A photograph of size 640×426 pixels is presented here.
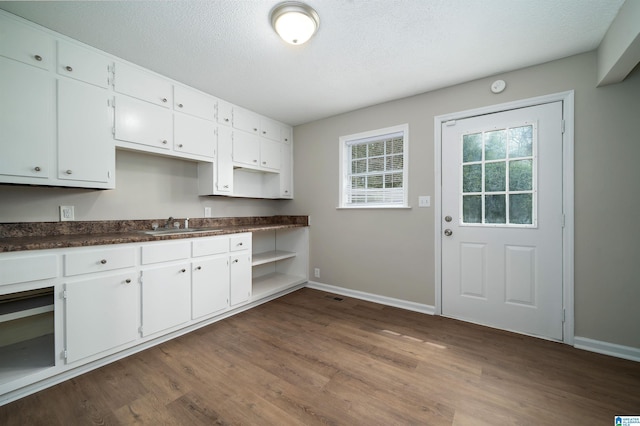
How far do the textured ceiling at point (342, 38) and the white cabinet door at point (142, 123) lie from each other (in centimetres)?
38

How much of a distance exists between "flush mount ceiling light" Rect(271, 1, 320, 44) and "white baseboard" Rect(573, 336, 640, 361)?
10.8 feet

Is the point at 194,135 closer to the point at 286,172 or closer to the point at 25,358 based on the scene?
the point at 286,172

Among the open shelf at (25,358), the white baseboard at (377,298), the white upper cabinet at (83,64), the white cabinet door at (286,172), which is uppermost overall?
the white upper cabinet at (83,64)

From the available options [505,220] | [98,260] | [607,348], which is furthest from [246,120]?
[607,348]

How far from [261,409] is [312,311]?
1438 mm

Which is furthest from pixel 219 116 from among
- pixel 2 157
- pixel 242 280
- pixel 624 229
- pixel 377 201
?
pixel 624 229

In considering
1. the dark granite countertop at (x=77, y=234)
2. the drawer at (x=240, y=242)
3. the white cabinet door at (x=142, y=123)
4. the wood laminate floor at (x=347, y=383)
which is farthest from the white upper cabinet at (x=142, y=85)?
the wood laminate floor at (x=347, y=383)

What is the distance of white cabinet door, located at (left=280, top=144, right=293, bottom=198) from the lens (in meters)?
3.79

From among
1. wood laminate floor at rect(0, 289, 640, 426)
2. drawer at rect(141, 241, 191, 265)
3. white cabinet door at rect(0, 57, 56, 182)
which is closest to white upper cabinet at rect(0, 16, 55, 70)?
white cabinet door at rect(0, 57, 56, 182)

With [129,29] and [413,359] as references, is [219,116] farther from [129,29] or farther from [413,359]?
[413,359]

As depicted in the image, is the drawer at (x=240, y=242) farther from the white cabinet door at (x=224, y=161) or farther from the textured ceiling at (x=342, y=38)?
the textured ceiling at (x=342, y=38)

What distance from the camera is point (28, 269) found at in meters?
1.54

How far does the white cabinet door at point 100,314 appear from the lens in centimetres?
168

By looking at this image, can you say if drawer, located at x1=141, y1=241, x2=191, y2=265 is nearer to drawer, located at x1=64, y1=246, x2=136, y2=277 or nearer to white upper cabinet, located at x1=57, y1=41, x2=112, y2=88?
drawer, located at x1=64, y1=246, x2=136, y2=277
